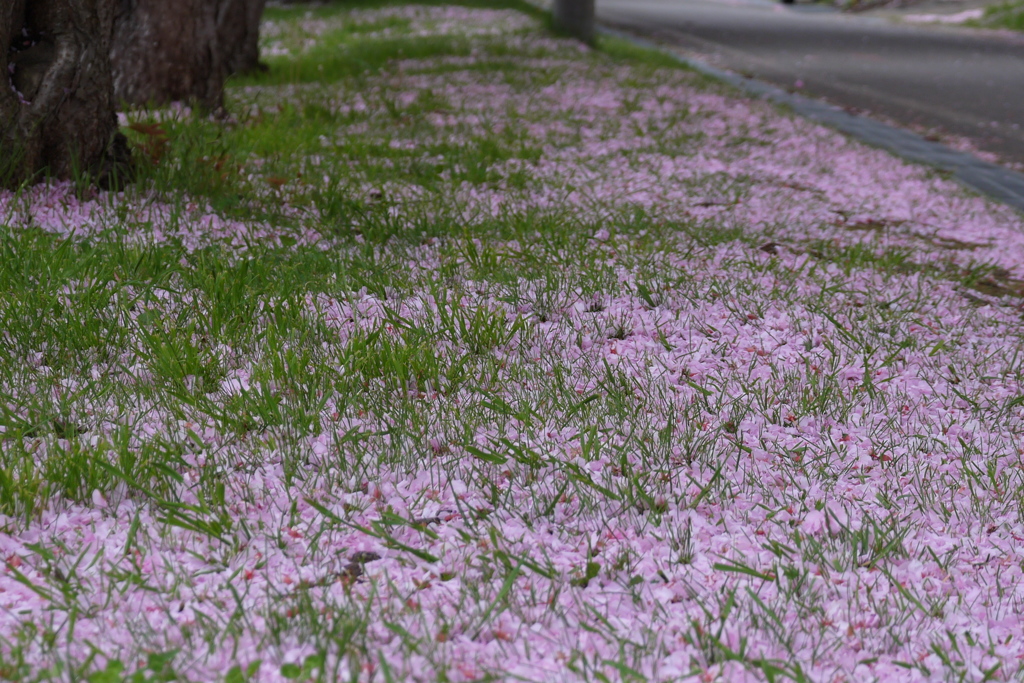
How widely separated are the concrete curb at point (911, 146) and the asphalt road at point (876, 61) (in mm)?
546

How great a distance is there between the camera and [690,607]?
2246 millimetres

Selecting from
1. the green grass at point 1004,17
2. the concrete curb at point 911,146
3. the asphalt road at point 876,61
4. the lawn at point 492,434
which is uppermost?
the green grass at point 1004,17

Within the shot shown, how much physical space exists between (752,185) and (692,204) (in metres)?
0.87

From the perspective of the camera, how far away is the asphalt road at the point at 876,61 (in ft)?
35.4

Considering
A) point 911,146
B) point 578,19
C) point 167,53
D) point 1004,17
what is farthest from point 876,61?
point 167,53

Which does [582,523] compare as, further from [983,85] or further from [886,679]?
[983,85]

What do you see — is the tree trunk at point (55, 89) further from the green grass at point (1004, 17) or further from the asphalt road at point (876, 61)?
the green grass at point (1004, 17)

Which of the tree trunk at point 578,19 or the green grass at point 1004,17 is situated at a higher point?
the green grass at point 1004,17

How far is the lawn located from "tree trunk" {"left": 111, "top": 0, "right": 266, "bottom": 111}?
2.02 metres

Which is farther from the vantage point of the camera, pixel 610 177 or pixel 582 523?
pixel 610 177

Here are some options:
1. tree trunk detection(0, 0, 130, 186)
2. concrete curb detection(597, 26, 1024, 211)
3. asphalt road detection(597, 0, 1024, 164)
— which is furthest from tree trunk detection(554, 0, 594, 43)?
tree trunk detection(0, 0, 130, 186)

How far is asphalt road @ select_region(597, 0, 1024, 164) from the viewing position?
10781 millimetres

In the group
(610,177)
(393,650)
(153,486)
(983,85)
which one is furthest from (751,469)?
(983,85)

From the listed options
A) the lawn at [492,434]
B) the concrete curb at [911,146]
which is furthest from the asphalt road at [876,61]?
the lawn at [492,434]
